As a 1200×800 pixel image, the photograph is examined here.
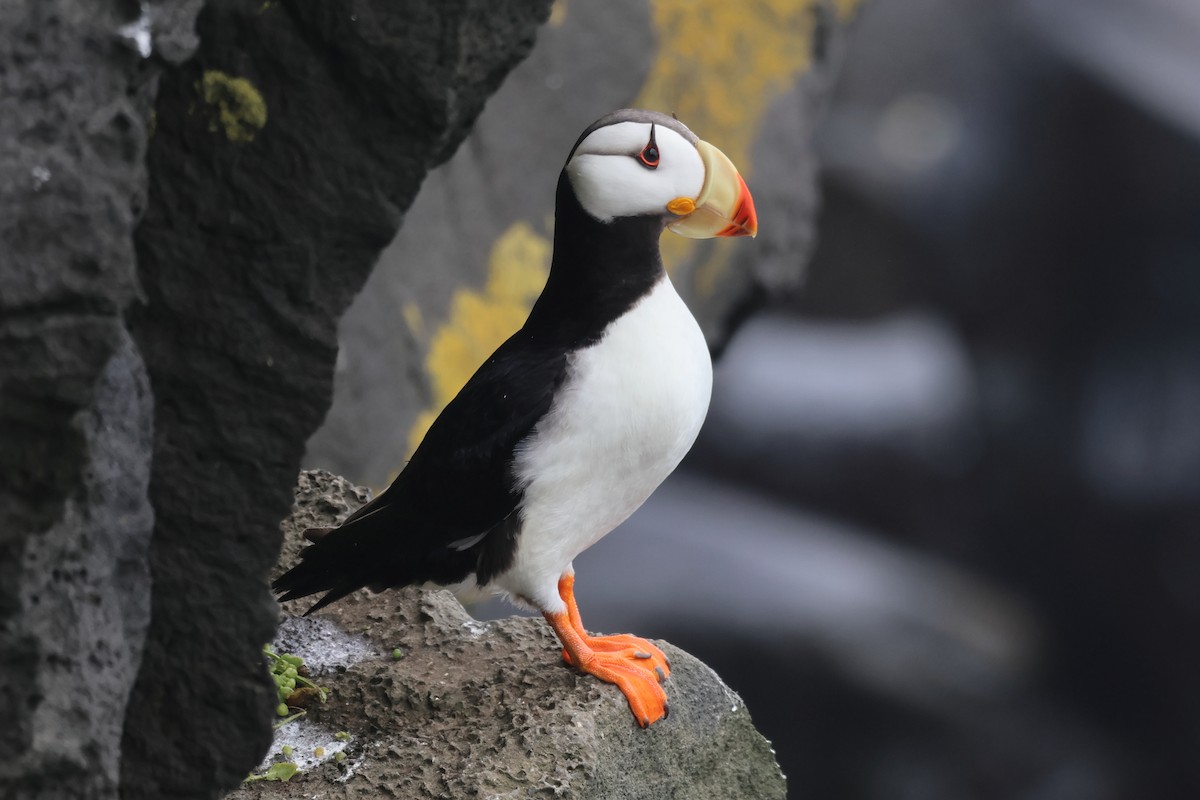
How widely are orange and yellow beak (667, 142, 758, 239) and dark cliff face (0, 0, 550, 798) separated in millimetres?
485

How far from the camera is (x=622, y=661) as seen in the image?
7.58 ft

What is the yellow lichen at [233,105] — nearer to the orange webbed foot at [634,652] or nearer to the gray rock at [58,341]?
the gray rock at [58,341]

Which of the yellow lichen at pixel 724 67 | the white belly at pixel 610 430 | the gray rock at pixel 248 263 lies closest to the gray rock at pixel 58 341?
the gray rock at pixel 248 263

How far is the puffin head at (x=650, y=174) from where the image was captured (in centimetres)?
208

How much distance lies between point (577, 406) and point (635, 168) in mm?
352

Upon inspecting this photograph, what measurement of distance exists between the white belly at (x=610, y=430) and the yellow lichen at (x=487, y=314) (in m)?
1.98

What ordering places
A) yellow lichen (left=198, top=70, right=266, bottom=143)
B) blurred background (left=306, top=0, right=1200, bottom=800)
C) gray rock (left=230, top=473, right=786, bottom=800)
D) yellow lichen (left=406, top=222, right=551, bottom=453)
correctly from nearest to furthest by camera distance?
yellow lichen (left=198, top=70, right=266, bottom=143) → gray rock (left=230, top=473, right=786, bottom=800) → yellow lichen (left=406, top=222, right=551, bottom=453) → blurred background (left=306, top=0, right=1200, bottom=800)

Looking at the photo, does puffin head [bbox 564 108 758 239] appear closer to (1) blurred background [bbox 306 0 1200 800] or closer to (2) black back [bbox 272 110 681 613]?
(2) black back [bbox 272 110 681 613]

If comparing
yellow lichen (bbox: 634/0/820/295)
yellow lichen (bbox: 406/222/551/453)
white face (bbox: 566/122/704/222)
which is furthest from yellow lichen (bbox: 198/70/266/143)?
yellow lichen (bbox: 634/0/820/295)

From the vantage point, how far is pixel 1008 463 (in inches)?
231

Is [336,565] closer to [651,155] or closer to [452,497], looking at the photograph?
[452,497]

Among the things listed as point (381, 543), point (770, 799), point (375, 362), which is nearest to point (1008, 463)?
point (375, 362)

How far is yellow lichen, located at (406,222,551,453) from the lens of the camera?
13.7 ft

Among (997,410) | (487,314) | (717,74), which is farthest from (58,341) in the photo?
(997,410)
